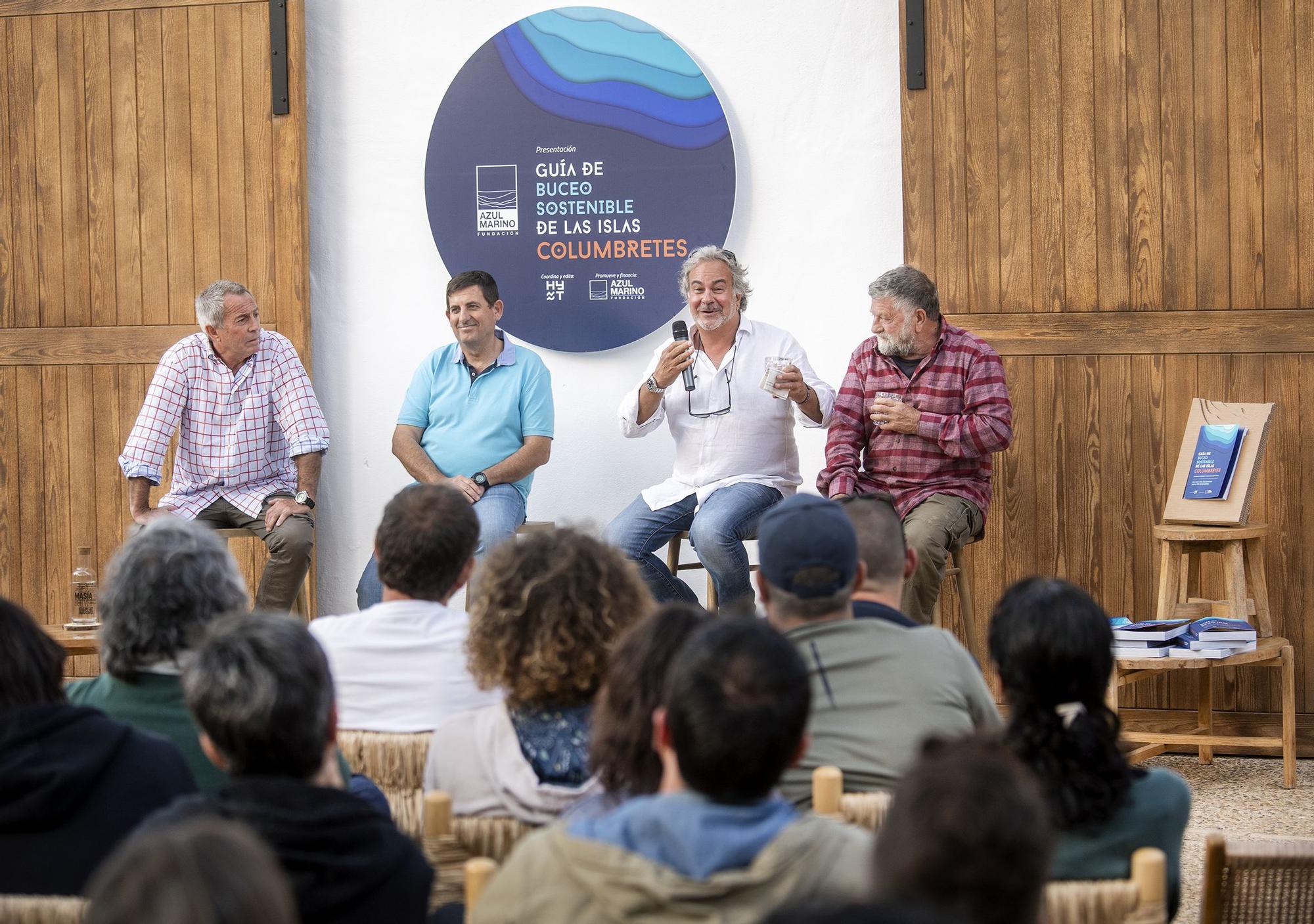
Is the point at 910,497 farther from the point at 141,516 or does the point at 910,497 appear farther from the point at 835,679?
the point at 141,516

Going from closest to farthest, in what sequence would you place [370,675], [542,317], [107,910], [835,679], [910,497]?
[107,910] < [835,679] < [370,675] < [910,497] < [542,317]

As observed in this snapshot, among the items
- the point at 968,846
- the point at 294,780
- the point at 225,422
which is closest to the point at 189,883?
the point at 968,846

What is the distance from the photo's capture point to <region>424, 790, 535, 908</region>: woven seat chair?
1.66m

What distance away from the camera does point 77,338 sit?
195 inches

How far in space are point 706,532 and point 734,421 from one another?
426mm

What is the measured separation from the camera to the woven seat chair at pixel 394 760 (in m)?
1.95

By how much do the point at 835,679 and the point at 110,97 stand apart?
4.09 metres

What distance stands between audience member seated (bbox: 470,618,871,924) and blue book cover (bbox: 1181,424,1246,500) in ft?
9.85

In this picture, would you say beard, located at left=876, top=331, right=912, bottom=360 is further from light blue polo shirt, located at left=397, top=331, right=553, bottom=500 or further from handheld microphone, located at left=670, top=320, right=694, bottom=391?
light blue polo shirt, located at left=397, top=331, right=553, bottom=500

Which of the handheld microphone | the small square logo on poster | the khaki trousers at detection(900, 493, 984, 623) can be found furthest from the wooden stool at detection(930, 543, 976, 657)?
the small square logo on poster

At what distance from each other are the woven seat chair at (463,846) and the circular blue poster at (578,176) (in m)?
3.16

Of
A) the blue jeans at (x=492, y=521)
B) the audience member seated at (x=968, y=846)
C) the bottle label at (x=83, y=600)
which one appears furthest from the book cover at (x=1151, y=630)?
the bottle label at (x=83, y=600)

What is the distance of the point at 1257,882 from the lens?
1.68m

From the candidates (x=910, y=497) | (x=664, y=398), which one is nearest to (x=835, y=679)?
(x=910, y=497)
